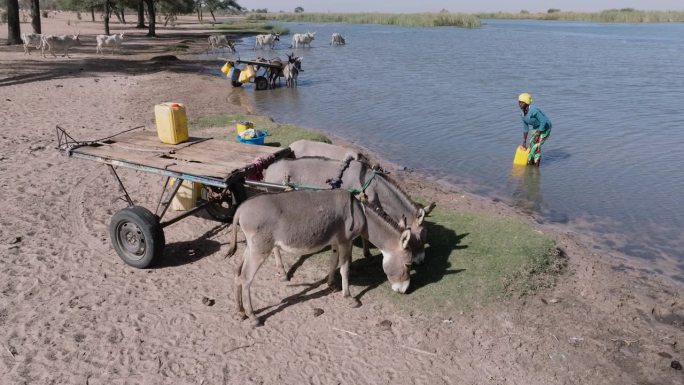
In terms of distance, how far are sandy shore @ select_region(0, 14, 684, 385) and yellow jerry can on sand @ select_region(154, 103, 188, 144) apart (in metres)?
1.76

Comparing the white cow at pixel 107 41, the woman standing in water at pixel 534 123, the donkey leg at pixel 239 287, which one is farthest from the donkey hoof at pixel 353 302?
the white cow at pixel 107 41

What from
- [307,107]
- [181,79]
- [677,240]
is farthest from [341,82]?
[677,240]

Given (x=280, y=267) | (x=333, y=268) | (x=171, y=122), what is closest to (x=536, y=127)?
(x=333, y=268)

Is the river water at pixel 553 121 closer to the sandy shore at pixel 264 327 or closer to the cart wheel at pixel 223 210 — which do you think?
the sandy shore at pixel 264 327

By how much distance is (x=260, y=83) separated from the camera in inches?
973

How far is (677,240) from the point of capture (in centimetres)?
980

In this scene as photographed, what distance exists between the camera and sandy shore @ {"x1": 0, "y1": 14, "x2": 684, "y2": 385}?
5828mm

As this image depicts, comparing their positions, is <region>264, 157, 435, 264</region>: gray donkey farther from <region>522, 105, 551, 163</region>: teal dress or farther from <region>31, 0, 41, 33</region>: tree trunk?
<region>31, 0, 41, 33</region>: tree trunk

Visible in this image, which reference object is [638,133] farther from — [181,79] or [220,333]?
[181,79]

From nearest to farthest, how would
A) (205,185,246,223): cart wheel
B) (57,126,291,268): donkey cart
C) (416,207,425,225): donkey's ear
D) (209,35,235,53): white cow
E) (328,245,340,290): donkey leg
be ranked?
(57,126,291,268): donkey cart
(328,245,340,290): donkey leg
(416,207,425,225): donkey's ear
(205,185,246,223): cart wheel
(209,35,235,53): white cow

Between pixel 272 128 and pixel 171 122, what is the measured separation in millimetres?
7412

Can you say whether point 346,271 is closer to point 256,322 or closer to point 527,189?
point 256,322

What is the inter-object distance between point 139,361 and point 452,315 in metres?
3.91

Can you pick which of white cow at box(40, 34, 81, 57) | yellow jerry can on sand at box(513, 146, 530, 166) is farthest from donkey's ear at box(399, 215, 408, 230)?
white cow at box(40, 34, 81, 57)
